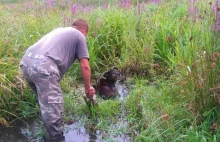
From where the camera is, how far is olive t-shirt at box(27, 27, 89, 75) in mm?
4566

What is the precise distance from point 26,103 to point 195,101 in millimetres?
2686

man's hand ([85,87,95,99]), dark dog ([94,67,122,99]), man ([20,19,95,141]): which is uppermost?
man ([20,19,95,141])

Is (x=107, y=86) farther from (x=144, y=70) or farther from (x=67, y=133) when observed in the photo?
(x=67, y=133)

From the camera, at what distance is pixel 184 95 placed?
436 cm

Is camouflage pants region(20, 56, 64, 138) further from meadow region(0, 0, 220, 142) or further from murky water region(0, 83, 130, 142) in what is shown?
meadow region(0, 0, 220, 142)

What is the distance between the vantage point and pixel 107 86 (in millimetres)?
5926

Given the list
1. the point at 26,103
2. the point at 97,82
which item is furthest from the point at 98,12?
the point at 26,103

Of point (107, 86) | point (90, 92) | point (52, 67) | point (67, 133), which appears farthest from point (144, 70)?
point (52, 67)

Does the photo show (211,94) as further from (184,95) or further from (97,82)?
(97,82)

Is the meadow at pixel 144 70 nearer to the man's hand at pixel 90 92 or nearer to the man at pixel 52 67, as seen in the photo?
the man's hand at pixel 90 92

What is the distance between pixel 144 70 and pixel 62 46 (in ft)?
7.87

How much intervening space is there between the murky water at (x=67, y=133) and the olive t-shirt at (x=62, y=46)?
865mm

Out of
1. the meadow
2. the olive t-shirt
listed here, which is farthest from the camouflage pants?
the meadow

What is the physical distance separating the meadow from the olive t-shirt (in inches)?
33.7
